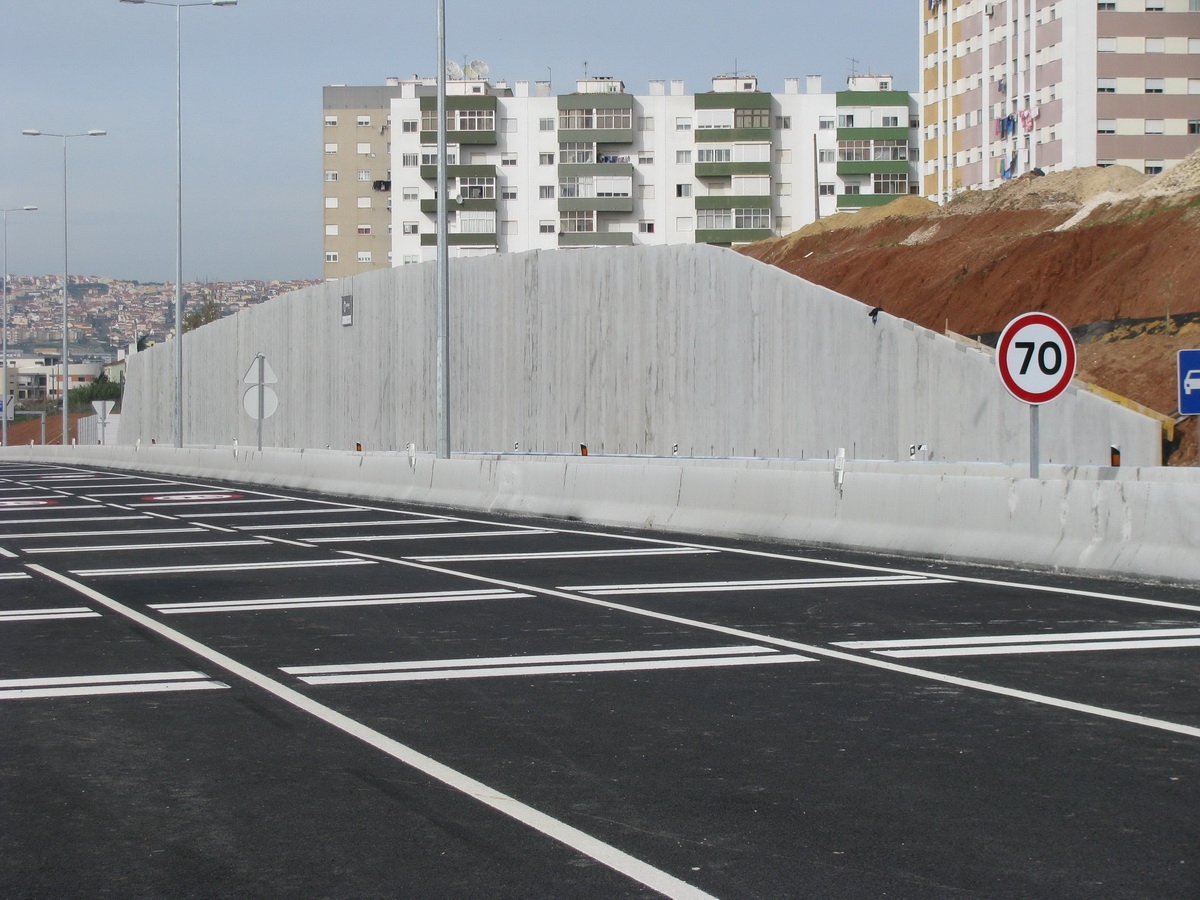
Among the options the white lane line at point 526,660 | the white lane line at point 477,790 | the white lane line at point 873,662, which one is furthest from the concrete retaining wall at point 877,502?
the white lane line at point 477,790

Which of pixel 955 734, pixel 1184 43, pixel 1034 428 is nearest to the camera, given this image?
pixel 955 734

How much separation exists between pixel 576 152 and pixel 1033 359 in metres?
103

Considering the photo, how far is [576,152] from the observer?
379ft

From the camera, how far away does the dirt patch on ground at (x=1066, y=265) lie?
36562mm

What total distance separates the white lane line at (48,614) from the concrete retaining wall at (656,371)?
20.4 metres

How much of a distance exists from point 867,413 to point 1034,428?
1731cm

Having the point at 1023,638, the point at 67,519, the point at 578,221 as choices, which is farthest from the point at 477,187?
the point at 1023,638

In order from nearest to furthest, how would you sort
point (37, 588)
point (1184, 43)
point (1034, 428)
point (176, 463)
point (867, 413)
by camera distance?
point (37, 588), point (1034, 428), point (867, 413), point (176, 463), point (1184, 43)

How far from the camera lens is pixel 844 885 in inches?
193

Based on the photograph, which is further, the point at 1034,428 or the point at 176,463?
the point at 176,463

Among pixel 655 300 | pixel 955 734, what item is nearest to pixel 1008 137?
pixel 655 300

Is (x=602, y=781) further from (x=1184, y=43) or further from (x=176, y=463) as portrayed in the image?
(x=1184, y=43)

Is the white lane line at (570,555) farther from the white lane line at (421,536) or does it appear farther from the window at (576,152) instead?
the window at (576,152)

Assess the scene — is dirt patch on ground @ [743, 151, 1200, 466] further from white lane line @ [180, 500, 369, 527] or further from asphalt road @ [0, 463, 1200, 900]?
asphalt road @ [0, 463, 1200, 900]
